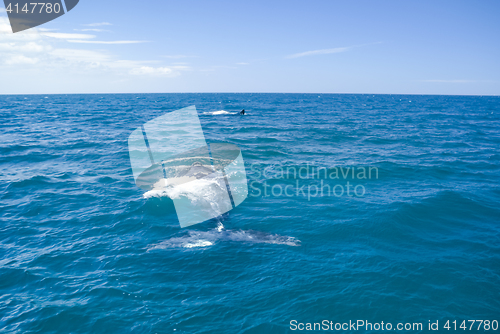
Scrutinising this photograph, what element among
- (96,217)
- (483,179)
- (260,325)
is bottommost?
→ (260,325)

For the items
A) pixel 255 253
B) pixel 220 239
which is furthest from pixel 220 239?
pixel 255 253

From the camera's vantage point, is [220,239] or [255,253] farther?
[220,239]

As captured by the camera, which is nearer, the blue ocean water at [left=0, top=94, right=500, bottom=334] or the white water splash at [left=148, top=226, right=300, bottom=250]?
the blue ocean water at [left=0, top=94, right=500, bottom=334]

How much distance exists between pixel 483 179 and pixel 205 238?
23.5 meters

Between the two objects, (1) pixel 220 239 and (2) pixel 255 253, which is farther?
(1) pixel 220 239

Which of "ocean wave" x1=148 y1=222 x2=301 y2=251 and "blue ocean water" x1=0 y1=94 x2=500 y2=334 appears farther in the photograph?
Result: "ocean wave" x1=148 y1=222 x2=301 y2=251

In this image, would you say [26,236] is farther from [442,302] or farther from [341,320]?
[442,302]

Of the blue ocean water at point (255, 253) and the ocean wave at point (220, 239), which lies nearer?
the blue ocean water at point (255, 253)

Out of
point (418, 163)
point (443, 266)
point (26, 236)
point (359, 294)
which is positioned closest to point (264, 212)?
point (359, 294)

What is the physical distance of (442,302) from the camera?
33.1 ft

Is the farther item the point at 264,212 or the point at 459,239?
the point at 264,212

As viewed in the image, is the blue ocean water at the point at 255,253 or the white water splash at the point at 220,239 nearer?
the blue ocean water at the point at 255,253

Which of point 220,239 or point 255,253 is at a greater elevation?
point 220,239

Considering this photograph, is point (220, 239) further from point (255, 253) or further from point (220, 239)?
point (255, 253)
